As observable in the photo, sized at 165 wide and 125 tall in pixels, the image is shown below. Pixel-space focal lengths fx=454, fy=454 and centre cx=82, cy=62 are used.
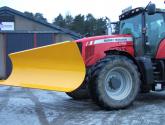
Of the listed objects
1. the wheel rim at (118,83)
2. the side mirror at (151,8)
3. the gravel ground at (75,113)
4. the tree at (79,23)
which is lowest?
the gravel ground at (75,113)

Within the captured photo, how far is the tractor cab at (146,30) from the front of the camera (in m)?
10.4

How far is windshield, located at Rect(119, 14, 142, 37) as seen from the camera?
10505mm

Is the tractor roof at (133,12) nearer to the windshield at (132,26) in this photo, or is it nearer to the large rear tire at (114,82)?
the windshield at (132,26)

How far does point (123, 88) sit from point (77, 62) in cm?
116

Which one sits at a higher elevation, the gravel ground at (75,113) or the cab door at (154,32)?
the cab door at (154,32)

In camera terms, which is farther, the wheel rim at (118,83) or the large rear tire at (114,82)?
the wheel rim at (118,83)

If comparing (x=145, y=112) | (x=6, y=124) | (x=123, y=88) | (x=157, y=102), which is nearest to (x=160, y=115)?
(x=145, y=112)

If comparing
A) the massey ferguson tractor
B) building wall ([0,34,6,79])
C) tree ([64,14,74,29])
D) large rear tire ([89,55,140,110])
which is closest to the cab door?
the massey ferguson tractor

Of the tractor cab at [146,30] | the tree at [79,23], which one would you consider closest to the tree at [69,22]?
the tree at [79,23]

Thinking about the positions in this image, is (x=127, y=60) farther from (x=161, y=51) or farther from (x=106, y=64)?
(x=161, y=51)

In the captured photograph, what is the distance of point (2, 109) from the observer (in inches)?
378

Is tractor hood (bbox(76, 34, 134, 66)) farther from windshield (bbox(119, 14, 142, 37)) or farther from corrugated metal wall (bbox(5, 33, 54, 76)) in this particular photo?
corrugated metal wall (bbox(5, 33, 54, 76))

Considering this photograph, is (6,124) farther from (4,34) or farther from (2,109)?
(4,34)

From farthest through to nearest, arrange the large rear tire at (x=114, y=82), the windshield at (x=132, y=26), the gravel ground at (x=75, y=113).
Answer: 1. the windshield at (x=132, y=26)
2. the large rear tire at (x=114, y=82)
3. the gravel ground at (x=75, y=113)
